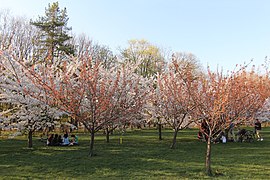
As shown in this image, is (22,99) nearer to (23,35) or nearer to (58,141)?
(58,141)

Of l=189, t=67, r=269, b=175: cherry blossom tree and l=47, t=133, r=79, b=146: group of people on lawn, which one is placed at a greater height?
l=189, t=67, r=269, b=175: cherry blossom tree

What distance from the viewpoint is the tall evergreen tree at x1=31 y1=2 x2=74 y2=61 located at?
3133 centimetres

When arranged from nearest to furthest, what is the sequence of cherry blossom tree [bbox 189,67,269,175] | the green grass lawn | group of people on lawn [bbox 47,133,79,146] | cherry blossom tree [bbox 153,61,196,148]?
cherry blossom tree [bbox 189,67,269,175], the green grass lawn, cherry blossom tree [bbox 153,61,196,148], group of people on lawn [bbox 47,133,79,146]

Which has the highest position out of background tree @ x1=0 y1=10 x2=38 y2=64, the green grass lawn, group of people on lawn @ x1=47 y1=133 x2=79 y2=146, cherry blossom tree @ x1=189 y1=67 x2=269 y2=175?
background tree @ x1=0 y1=10 x2=38 y2=64

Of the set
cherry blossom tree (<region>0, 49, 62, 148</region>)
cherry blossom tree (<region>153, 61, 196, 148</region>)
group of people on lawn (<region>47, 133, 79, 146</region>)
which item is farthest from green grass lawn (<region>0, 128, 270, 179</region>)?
group of people on lawn (<region>47, 133, 79, 146</region>)

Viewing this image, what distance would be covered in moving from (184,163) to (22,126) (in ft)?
26.7

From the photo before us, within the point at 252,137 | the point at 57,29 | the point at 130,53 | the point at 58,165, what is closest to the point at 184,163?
the point at 58,165

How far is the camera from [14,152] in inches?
525

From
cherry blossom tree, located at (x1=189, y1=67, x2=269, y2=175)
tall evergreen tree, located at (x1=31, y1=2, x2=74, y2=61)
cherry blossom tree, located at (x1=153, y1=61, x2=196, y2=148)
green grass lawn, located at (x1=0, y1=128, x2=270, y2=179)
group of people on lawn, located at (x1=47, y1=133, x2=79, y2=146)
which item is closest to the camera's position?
cherry blossom tree, located at (x1=189, y1=67, x2=269, y2=175)

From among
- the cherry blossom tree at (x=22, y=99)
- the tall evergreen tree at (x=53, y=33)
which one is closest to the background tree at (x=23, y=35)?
the tall evergreen tree at (x=53, y=33)

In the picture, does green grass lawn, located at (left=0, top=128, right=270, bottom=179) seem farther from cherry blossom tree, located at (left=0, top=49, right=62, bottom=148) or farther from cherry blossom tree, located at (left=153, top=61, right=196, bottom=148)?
cherry blossom tree, located at (left=153, top=61, right=196, bottom=148)

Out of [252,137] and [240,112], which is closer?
[240,112]

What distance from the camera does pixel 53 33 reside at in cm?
3189

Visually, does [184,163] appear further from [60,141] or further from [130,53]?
[130,53]
